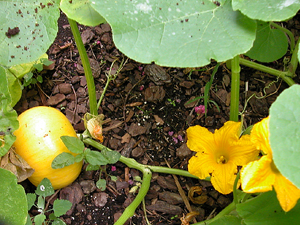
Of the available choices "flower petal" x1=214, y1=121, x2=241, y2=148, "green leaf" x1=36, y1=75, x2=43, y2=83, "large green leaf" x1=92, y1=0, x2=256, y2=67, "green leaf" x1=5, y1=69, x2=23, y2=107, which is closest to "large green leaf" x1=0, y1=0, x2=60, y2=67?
"large green leaf" x1=92, y1=0, x2=256, y2=67

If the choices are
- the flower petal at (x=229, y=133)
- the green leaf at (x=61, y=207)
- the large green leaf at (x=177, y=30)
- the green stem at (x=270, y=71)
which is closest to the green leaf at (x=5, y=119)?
the green leaf at (x=61, y=207)

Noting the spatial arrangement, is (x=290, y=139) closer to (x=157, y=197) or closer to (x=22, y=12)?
(x=157, y=197)

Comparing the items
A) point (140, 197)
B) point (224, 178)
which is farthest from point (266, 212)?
point (140, 197)

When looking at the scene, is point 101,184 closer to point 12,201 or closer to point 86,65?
point 12,201

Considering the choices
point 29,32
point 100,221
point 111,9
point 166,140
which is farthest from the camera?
point 166,140

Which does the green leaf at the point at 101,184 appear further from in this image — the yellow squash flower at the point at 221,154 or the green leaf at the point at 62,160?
the yellow squash flower at the point at 221,154

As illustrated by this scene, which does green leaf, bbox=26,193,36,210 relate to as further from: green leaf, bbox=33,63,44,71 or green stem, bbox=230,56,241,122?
green stem, bbox=230,56,241,122

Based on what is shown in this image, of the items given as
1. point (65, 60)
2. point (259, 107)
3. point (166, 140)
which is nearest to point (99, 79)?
point (65, 60)
